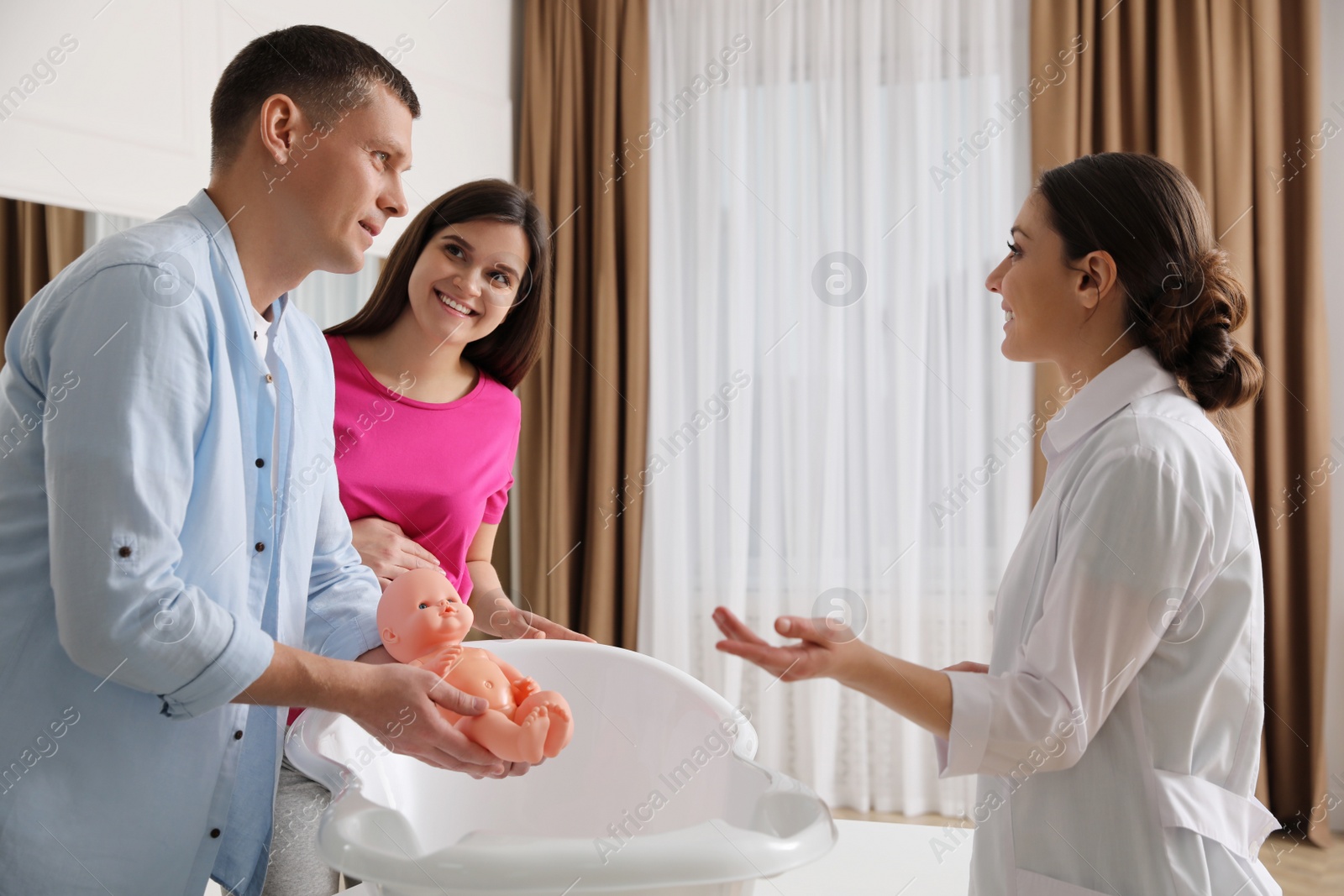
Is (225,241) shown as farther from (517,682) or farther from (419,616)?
(517,682)

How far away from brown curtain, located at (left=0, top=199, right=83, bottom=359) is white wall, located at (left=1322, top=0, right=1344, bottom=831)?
3.39m

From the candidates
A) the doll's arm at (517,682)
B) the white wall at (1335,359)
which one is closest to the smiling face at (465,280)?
the doll's arm at (517,682)

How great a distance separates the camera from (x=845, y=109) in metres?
3.26

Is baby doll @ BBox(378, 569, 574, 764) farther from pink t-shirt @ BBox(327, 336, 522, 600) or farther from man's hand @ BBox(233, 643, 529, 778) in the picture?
pink t-shirt @ BBox(327, 336, 522, 600)

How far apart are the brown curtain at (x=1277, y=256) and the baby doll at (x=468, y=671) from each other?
2515 mm

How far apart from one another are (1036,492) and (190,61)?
2.71 meters

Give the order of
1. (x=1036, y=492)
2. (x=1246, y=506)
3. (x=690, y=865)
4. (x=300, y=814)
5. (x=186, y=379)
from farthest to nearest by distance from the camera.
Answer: (x=1036, y=492) < (x=300, y=814) < (x=1246, y=506) < (x=186, y=379) < (x=690, y=865)

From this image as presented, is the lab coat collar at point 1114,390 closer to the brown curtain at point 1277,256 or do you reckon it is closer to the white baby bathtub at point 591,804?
the white baby bathtub at point 591,804

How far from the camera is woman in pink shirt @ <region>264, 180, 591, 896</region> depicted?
1.80m

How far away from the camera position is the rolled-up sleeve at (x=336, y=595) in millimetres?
1301

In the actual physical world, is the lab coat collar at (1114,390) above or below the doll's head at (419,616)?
above

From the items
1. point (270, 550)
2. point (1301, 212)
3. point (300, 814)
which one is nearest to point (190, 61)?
point (270, 550)

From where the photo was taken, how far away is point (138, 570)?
34.5 inches

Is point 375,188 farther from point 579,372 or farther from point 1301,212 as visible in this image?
point 1301,212
